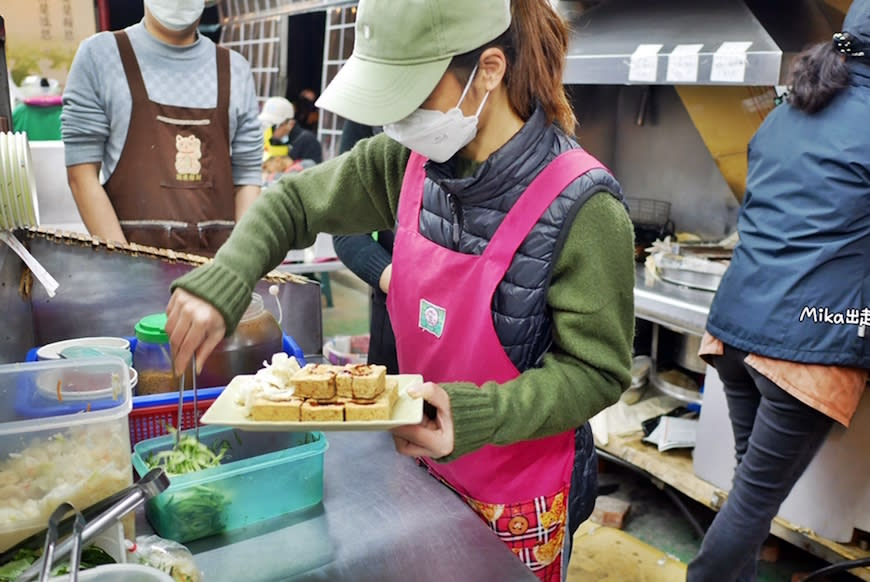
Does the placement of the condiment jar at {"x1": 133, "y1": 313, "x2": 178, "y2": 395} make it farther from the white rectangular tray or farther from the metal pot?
the metal pot

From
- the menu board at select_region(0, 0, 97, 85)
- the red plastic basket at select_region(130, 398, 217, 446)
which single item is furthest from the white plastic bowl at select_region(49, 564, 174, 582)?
the menu board at select_region(0, 0, 97, 85)

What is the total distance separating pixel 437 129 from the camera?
4.14 feet

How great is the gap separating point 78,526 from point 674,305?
94.4 inches

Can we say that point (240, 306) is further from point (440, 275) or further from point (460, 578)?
point (460, 578)

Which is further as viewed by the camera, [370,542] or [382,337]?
[382,337]

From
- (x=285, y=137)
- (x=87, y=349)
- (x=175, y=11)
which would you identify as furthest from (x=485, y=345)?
(x=285, y=137)

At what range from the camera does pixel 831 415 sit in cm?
205

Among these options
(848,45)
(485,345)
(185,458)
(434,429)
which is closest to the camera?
(434,429)

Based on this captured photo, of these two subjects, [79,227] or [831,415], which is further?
[79,227]

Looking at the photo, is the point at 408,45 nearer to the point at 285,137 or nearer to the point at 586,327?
the point at 586,327

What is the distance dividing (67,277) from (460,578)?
125 cm

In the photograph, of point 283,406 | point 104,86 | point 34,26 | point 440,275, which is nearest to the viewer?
point 283,406

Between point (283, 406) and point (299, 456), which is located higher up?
point (283, 406)

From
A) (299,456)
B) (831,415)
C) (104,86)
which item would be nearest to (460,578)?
(299,456)
